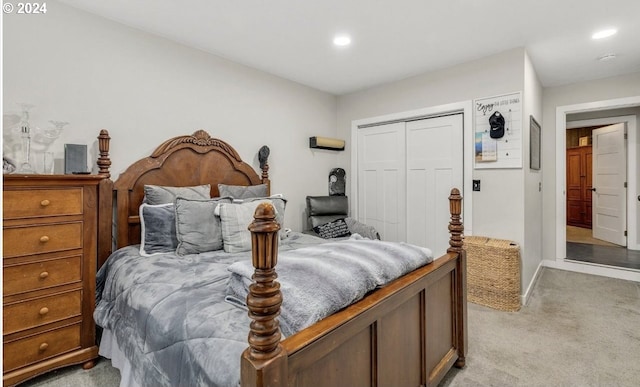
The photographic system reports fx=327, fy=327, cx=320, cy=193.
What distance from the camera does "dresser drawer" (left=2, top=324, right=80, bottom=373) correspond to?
6.09 feet

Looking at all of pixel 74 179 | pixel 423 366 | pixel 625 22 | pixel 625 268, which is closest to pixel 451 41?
pixel 625 22

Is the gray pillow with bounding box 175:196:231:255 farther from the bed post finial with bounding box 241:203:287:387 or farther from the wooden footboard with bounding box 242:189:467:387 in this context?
the bed post finial with bounding box 241:203:287:387

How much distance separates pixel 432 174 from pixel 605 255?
314cm

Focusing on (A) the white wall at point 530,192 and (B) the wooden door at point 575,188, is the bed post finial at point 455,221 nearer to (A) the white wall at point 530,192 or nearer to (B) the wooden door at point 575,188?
(A) the white wall at point 530,192

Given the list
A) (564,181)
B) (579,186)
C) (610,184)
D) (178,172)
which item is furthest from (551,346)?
(579,186)

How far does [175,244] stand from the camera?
239cm

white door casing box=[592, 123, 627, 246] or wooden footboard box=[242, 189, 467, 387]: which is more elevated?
white door casing box=[592, 123, 627, 246]

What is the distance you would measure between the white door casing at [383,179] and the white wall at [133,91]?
0.99 meters

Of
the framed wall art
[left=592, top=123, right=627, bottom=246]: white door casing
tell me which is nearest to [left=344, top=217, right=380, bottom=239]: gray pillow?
the framed wall art

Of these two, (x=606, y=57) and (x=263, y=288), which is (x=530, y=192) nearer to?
(x=606, y=57)

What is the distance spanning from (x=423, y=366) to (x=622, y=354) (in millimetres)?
1698

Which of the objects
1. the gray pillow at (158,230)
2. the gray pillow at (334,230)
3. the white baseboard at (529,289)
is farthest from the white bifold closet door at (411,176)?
the gray pillow at (158,230)

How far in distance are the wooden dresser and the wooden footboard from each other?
1.77 m

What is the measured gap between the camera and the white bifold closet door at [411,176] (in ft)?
12.0
